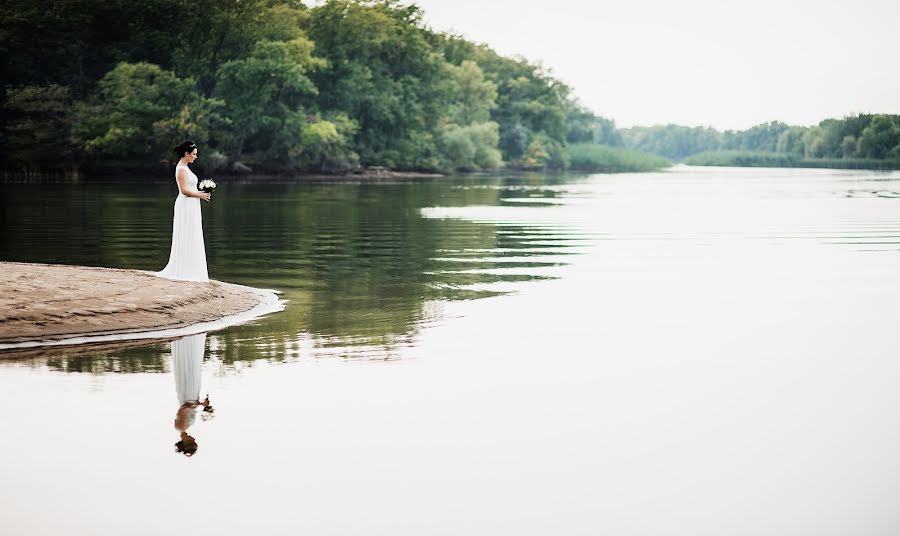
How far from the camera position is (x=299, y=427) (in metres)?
8.99

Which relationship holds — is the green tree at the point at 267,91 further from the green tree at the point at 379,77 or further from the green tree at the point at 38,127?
the green tree at the point at 38,127

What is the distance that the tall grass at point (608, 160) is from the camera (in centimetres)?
14862

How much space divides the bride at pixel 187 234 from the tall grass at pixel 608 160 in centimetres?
13113

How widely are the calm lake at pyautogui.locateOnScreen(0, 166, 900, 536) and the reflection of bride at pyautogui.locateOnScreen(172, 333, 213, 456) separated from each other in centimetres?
7

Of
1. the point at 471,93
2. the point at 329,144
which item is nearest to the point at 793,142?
the point at 471,93

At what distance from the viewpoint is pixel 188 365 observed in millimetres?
11359

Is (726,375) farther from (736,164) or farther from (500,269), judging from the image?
(736,164)

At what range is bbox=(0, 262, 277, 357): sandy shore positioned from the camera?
42.3 feet

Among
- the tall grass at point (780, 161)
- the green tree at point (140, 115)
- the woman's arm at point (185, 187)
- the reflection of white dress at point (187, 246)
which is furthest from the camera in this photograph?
the tall grass at point (780, 161)

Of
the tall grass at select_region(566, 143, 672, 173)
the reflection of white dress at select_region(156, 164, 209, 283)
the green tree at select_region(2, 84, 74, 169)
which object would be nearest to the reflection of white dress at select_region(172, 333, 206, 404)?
the reflection of white dress at select_region(156, 164, 209, 283)

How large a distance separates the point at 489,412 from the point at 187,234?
27.7 feet

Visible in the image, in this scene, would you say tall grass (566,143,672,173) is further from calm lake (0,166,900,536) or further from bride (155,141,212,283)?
bride (155,141,212,283)

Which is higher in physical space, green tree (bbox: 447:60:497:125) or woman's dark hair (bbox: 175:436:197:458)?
green tree (bbox: 447:60:497:125)

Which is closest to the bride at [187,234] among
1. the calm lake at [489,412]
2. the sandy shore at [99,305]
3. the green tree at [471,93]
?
the sandy shore at [99,305]
